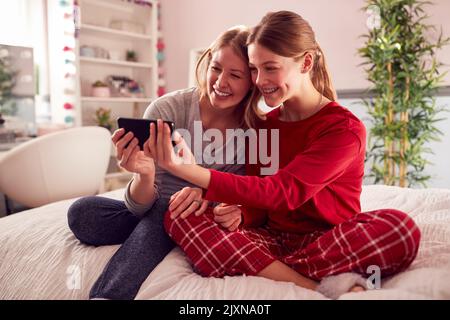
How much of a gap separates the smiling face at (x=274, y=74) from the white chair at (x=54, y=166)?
5.43 ft

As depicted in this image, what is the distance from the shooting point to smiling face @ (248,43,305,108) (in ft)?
3.39

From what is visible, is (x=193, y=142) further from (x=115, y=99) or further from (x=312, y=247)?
(x=115, y=99)

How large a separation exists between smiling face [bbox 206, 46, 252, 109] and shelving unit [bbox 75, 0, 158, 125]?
2.39 metres

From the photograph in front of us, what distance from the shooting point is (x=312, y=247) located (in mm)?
905

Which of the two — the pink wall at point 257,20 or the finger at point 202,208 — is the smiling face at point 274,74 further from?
the pink wall at point 257,20

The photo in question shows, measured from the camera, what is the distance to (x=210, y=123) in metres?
1.28

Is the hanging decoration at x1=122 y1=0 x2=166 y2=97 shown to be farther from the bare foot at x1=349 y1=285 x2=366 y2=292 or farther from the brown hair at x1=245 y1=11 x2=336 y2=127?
the bare foot at x1=349 y1=285 x2=366 y2=292

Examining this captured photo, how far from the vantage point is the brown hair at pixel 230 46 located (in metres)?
1.18

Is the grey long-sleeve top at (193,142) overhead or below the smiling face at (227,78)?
below

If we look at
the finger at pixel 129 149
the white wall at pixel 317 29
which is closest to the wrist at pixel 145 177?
the finger at pixel 129 149

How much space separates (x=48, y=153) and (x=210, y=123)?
1.44m

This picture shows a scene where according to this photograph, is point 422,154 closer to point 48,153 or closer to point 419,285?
point 419,285

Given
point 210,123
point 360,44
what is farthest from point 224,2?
point 210,123

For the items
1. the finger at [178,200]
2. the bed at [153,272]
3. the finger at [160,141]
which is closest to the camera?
the bed at [153,272]
